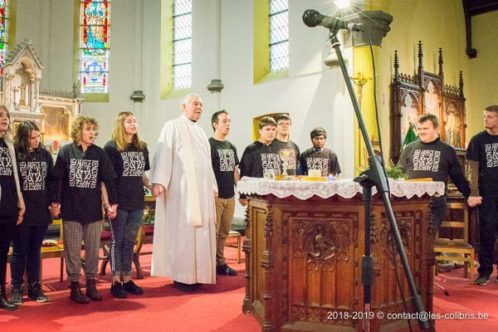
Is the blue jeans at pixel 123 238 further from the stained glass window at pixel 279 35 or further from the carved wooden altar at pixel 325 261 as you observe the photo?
the stained glass window at pixel 279 35

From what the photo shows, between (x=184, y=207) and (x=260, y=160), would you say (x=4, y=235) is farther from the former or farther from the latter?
(x=260, y=160)

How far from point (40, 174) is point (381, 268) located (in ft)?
9.34

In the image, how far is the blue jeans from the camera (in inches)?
175

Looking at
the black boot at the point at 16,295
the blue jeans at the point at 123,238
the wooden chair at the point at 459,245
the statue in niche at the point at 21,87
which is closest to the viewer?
the black boot at the point at 16,295

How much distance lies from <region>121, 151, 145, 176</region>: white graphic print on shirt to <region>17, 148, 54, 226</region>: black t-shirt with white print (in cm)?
62

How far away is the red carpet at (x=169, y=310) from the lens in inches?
137

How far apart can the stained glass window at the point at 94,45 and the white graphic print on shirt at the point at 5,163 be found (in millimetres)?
9790

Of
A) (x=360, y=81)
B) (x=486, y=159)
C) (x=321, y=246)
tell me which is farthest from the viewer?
(x=360, y=81)

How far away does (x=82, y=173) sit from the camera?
4199mm

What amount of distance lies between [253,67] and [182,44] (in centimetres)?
297

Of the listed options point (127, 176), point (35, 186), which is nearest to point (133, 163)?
point (127, 176)

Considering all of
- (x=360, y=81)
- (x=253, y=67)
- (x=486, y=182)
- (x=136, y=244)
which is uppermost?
(x=253, y=67)

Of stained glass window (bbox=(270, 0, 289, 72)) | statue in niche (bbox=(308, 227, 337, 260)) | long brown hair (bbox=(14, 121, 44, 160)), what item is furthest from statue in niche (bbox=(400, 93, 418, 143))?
long brown hair (bbox=(14, 121, 44, 160))

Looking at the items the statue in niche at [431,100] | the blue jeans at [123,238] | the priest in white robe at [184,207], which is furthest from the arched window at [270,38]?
the blue jeans at [123,238]
